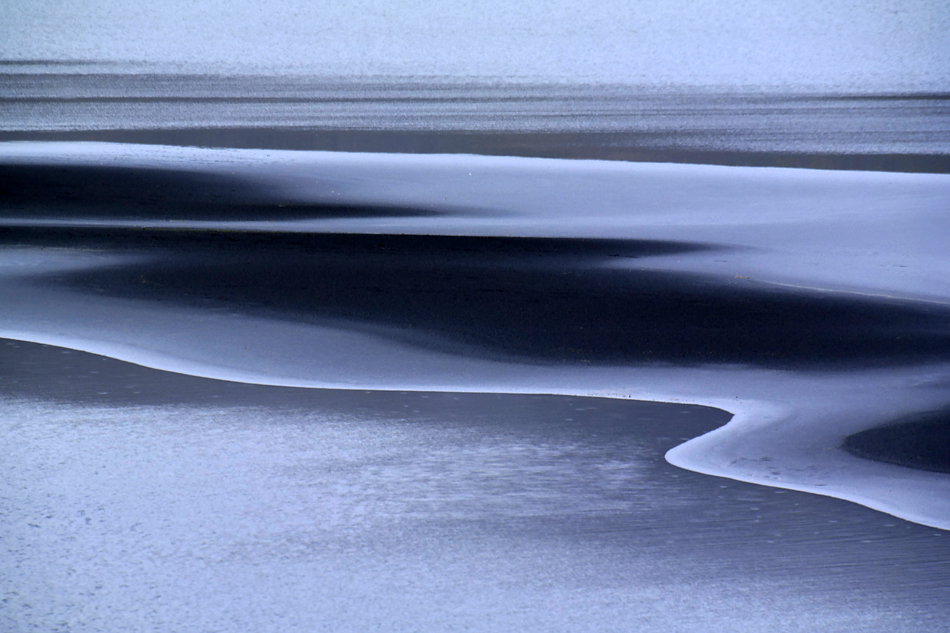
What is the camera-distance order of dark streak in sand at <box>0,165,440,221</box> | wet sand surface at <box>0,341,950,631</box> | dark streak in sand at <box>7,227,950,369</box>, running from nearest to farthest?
wet sand surface at <box>0,341,950,631</box> → dark streak in sand at <box>7,227,950,369</box> → dark streak in sand at <box>0,165,440,221</box>

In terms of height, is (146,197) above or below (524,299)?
above

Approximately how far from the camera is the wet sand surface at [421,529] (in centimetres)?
275

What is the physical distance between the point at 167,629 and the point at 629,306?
12.7 feet

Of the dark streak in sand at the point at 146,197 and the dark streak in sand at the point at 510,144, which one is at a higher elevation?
the dark streak in sand at the point at 510,144

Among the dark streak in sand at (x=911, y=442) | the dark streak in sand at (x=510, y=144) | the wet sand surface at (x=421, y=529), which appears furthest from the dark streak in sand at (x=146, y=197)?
the dark streak in sand at (x=911, y=442)

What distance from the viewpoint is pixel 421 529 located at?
3191mm

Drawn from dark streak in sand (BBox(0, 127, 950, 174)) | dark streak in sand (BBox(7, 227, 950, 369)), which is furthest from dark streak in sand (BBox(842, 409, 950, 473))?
dark streak in sand (BBox(0, 127, 950, 174))

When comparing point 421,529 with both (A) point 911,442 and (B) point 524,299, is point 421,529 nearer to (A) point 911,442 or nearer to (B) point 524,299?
(A) point 911,442

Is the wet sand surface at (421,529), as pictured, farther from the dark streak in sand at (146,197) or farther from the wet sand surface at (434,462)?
the dark streak in sand at (146,197)

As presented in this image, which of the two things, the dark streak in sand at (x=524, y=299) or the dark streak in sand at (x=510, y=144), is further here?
the dark streak in sand at (x=510, y=144)

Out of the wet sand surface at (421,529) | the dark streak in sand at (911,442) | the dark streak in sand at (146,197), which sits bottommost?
the wet sand surface at (421,529)

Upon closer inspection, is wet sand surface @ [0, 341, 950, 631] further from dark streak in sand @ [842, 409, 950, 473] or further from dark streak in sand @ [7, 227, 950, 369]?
dark streak in sand @ [7, 227, 950, 369]

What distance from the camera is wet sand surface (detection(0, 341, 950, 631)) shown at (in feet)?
9.04

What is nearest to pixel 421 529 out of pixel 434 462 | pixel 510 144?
pixel 434 462
